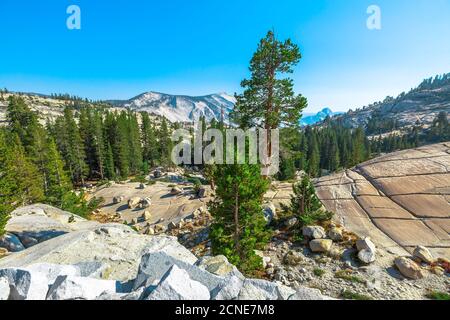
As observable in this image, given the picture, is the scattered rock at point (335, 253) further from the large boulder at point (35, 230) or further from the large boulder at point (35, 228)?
the large boulder at point (35, 230)

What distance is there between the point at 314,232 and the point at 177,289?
46.7 feet

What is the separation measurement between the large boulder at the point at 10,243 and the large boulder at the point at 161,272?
1502 centimetres

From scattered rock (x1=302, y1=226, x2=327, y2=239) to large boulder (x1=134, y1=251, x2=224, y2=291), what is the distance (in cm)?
1253

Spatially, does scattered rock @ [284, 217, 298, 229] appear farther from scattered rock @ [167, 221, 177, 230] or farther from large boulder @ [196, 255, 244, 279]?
scattered rock @ [167, 221, 177, 230]

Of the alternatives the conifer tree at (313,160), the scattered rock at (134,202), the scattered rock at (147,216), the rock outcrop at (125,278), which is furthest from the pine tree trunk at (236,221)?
the conifer tree at (313,160)

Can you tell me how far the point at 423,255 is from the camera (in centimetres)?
1398

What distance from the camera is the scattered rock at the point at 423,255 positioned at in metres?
13.8

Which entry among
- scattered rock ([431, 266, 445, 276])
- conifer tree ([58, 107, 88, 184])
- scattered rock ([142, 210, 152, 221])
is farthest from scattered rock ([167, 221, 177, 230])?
conifer tree ([58, 107, 88, 184])

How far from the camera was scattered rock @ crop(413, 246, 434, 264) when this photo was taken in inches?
545

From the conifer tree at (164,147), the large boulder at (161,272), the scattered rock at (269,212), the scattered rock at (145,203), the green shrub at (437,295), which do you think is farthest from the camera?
the conifer tree at (164,147)

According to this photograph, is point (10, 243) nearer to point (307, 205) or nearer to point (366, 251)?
point (307, 205)

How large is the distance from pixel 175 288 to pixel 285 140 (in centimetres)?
1637

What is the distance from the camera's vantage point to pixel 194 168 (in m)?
79.6
